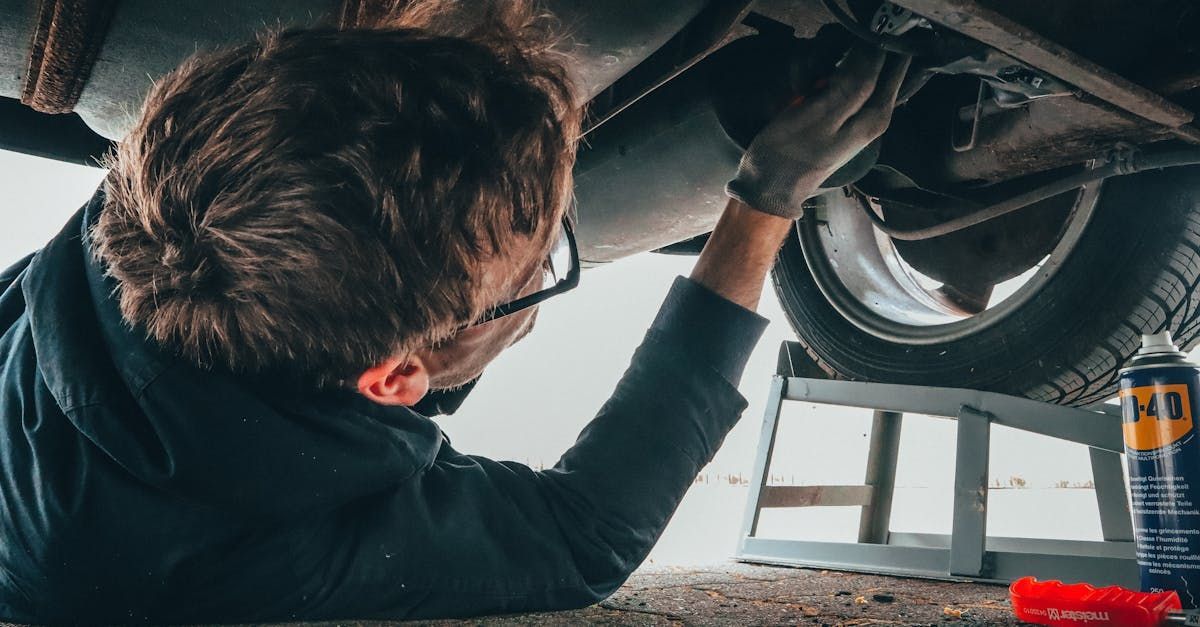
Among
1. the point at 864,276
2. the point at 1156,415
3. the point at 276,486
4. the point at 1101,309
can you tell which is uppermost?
the point at 864,276

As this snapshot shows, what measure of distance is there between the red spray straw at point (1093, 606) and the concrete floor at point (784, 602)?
56 millimetres

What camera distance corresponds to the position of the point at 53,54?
2.37 feet

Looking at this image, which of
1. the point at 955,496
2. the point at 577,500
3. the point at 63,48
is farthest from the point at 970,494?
the point at 63,48

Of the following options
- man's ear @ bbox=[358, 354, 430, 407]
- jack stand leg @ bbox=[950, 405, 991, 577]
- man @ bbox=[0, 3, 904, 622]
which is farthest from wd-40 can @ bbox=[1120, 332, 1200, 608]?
man's ear @ bbox=[358, 354, 430, 407]

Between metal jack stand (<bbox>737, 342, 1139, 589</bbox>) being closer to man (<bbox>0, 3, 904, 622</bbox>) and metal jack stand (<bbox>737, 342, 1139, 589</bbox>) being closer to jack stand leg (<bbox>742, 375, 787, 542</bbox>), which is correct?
jack stand leg (<bbox>742, 375, 787, 542</bbox>)

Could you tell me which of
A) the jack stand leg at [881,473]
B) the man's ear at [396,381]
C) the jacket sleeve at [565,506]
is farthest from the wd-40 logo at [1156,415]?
the jack stand leg at [881,473]

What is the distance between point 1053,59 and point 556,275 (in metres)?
0.55

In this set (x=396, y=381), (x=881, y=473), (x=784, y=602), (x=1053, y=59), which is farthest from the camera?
(x=881, y=473)

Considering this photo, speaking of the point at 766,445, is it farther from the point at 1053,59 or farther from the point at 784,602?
the point at 1053,59

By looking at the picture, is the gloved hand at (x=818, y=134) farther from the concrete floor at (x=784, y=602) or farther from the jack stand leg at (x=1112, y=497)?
the jack stand leg at (x=1112, y=497)

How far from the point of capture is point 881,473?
1836 mm

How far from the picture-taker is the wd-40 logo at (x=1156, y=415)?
0.90 meters

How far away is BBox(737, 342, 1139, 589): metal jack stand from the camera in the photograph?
4.13 ft

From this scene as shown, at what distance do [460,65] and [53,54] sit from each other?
34 centimetres
